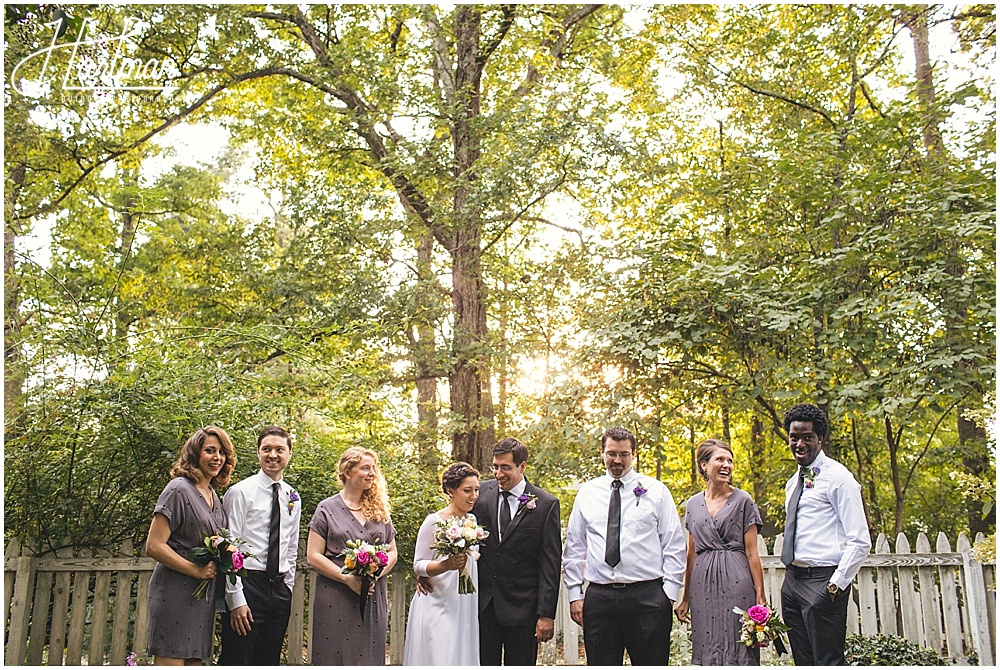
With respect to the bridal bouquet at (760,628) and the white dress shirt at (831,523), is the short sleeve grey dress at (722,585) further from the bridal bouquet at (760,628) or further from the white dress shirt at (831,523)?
the white dress shirt at (831,523)

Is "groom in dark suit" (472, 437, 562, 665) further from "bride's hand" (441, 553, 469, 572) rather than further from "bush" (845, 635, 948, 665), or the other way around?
"bush" (845, 635, 948, 665)

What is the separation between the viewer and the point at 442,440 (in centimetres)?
907

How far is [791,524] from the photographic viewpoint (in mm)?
4434

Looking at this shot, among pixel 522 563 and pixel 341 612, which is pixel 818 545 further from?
pixel 341 612

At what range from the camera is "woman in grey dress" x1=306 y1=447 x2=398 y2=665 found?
4.27m

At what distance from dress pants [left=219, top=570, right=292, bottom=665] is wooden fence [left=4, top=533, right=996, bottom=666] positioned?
37.9 inches

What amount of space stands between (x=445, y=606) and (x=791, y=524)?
204cm

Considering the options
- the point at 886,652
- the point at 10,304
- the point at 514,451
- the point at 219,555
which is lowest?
the point at 886,652

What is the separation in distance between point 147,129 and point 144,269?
7.72 feet

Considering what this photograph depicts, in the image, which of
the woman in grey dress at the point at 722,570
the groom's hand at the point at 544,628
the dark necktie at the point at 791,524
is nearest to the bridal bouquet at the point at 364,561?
the groom's hand at the point at 544,628

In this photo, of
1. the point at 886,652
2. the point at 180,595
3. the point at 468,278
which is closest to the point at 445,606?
the point at 180,595

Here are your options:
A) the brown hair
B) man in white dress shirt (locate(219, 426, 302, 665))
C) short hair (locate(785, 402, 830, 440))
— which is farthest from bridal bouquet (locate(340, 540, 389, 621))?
short hair (locate(785, 402, 830, 440))

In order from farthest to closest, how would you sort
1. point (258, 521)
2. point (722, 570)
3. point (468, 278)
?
1. point (468, 278)
2. point (258, 521)
3. point (722, 570)

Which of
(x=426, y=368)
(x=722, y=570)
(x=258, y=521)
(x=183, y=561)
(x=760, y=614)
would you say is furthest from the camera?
(x=426, y=368)
